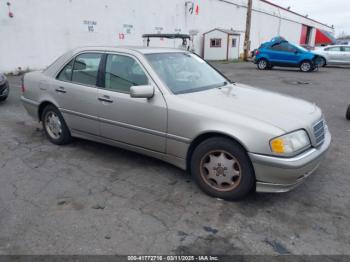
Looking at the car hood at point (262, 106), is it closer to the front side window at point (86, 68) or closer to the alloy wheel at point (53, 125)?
the front side window at point (86, 68)

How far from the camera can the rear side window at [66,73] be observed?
175 inches

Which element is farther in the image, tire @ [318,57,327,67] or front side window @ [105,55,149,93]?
tire @ [318,57,327,67]

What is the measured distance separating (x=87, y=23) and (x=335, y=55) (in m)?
15.0

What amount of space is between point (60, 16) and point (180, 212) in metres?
14.1

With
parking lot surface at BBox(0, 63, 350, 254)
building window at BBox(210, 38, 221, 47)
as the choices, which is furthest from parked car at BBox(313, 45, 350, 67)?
parking lot surface at BBox(0, 63, 350, 254)

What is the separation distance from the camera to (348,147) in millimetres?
4734

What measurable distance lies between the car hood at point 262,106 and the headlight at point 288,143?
0.07 m

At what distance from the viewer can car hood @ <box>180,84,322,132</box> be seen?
298 cm

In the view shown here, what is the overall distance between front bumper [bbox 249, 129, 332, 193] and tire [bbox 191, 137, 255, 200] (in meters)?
0.10

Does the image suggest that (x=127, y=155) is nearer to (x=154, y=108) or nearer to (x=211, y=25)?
(x=154, y=108)

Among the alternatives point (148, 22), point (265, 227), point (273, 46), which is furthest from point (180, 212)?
point (148, 22)

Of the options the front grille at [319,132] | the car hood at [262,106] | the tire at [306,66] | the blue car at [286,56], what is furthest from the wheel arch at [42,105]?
the tire at [306,66]

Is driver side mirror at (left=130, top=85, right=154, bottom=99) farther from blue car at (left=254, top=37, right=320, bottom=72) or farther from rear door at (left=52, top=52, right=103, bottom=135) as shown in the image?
blue car at (left=254, top=37, right=320, bottom=72)

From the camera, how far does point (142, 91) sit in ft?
10.8
